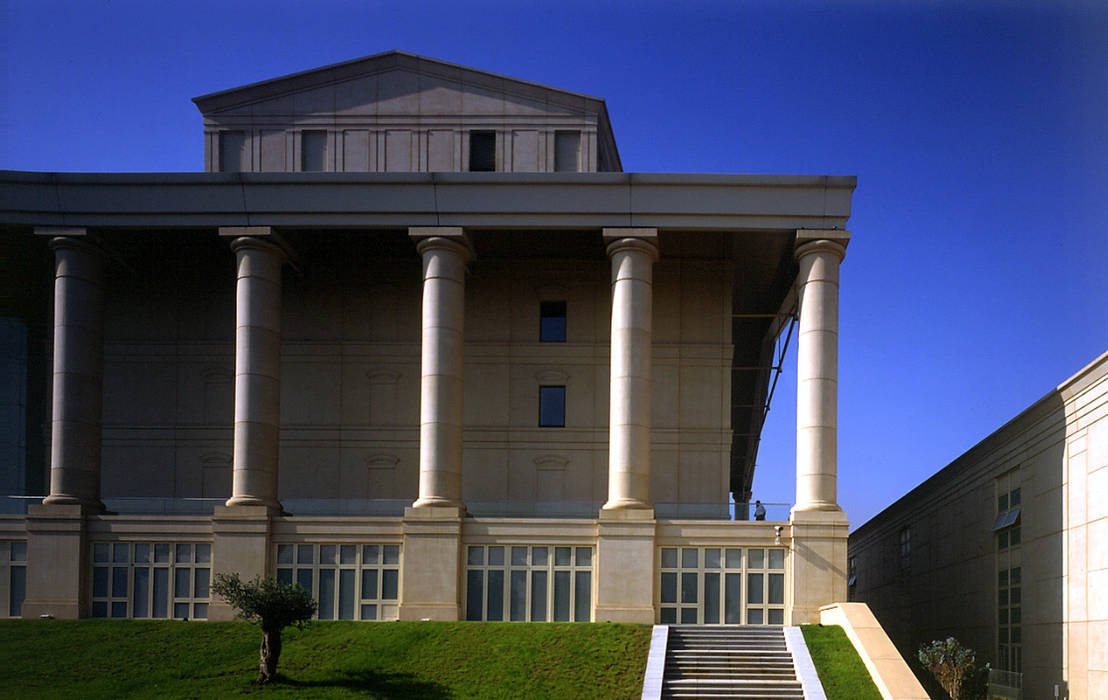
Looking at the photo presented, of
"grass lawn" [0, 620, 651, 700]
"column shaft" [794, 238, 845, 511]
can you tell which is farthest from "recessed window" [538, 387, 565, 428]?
"grass lawn" [0, 620, 651, 700]

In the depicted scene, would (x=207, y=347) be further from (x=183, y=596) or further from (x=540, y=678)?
(x=540, y=678)

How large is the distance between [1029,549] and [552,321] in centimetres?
2296

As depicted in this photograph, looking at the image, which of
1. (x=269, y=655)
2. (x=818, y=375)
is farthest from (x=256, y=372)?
(x=818, y=375)

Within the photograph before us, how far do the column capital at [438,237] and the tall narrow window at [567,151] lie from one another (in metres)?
7.05

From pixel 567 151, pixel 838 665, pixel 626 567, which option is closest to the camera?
pixel 838 665

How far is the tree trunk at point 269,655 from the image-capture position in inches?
1379

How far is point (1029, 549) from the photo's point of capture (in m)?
41.8

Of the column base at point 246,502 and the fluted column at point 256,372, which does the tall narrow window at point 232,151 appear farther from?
the column base at point 246,502

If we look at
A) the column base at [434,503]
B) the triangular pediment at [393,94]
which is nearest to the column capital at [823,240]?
the triangular pediment at [393,94]

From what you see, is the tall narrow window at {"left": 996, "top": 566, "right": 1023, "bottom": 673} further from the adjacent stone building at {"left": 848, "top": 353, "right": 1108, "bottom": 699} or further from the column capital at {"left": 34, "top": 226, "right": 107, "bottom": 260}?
the column capital at {"left": 34, "top": 226, "right": 107, "bottom": 260}

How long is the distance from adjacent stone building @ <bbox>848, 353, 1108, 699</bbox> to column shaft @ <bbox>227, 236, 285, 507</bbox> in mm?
28923

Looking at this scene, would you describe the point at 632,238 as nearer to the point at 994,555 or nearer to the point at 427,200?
the point at 427,200

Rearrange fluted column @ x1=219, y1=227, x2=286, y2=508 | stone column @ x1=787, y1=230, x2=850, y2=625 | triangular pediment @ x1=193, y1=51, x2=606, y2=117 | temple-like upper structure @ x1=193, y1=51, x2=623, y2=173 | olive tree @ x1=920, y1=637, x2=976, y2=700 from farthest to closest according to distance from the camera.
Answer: triangular pediment @ x1=193, y1=51, x2=606, y2=117 → temple-like upper structure @ x1=193, y1=51, x2=623, y2=173 → fluted column @ x1=219, y1=227, x2=286, y2=508 → stone column @ x1=787, y1=230, x2=850, y2=625 → olive tree @ x1=920, y1=637, x2=976, y2=700

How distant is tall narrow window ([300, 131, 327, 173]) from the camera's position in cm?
5200
